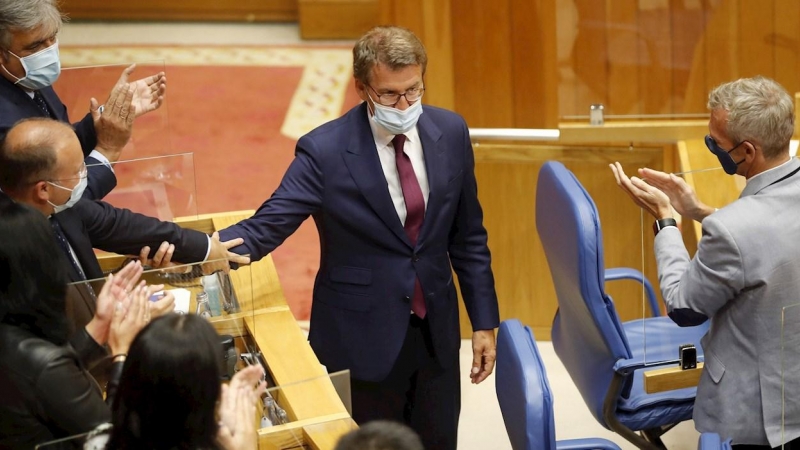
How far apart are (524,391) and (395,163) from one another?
78 cm

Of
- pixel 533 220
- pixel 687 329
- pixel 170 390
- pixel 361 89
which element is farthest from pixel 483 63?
pixel 170 390

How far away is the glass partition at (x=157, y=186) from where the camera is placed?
2.50m

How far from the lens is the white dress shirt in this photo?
2.48 meters

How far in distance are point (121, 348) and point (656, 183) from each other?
3.95ft

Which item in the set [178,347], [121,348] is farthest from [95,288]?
[178,347]

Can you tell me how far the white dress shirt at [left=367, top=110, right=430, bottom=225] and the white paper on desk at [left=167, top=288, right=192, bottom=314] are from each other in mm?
604

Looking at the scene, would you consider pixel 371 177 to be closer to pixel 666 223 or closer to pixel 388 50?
pixel 388 50

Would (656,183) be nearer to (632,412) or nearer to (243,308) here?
(632,412)

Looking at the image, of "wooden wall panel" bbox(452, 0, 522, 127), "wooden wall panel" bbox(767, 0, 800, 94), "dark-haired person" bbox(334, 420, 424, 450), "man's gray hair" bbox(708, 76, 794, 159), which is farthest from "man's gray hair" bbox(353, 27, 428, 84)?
"wooden wall panel" bbox(767, 0, 800, 94)

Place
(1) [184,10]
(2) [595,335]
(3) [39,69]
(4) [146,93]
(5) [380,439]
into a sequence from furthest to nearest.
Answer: (1) [184,10]
(4) [146,93]
(3) [39,69]
(2) [595,335]
(5) [380,439]

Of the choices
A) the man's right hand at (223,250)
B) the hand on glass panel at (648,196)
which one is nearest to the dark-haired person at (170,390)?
the man's right hand at (223,250)

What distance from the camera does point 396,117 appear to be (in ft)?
7.86

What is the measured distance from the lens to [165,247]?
232 cm

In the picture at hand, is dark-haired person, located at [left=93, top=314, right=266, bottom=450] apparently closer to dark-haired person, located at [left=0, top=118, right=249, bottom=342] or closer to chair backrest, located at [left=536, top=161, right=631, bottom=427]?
dark-haired person, located at [left=0, top=118, right=249, bottom=342]
